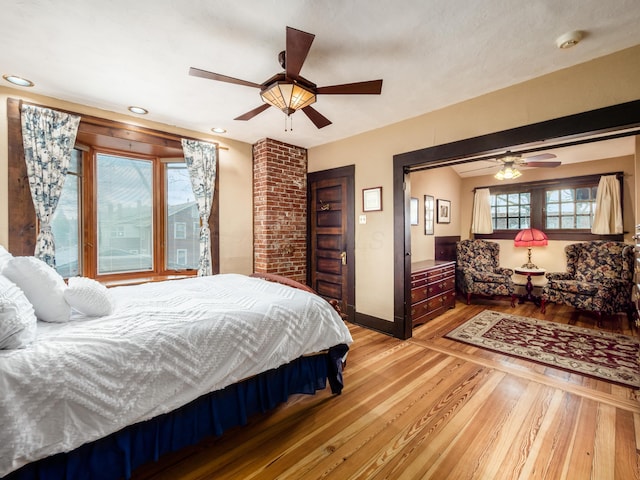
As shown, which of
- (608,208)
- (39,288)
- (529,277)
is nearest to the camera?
(39,288)

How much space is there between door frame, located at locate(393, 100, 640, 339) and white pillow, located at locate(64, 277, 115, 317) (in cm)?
282

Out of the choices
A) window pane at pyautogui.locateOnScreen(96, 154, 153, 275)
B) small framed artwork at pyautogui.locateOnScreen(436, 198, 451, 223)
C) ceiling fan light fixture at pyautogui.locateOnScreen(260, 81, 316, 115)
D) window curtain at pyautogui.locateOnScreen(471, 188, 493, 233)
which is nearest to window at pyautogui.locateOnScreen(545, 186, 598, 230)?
window curtain at pyautogui.locateOnScreen(471, 188, 493, 233)

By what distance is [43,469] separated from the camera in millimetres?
1170

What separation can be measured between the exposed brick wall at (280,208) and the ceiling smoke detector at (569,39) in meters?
3.17

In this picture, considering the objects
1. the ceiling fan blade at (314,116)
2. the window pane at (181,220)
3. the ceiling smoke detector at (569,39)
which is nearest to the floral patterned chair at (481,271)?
the ceiling smoke detector at (569,39)

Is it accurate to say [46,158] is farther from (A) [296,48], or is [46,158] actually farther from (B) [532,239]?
(B) [532,239]

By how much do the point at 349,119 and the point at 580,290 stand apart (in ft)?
13.2

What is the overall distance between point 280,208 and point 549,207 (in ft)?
16.2

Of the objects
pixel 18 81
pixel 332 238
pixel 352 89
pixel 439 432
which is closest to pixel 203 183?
pixel 18 81

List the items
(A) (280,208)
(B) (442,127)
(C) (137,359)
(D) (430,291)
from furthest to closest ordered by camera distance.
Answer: (A) (280,208)
(D) (430,291)
(B) (442,127)
(C) (137,359)

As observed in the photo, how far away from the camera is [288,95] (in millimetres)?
2037

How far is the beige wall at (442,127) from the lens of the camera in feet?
6.95

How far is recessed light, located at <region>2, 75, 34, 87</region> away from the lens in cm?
243

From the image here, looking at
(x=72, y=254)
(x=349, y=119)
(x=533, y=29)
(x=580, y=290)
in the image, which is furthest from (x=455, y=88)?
(x=72, y=254)
